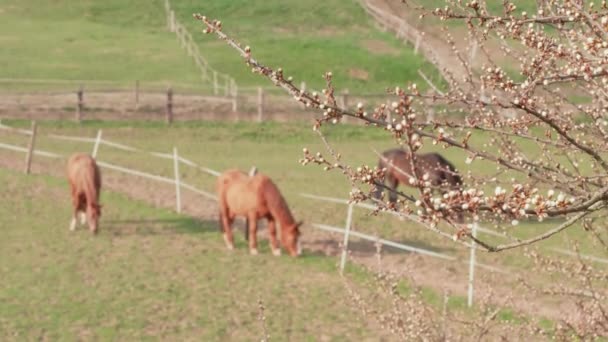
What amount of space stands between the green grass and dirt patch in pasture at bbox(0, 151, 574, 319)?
2.32 ft

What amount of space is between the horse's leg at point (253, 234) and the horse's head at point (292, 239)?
16.3 inches

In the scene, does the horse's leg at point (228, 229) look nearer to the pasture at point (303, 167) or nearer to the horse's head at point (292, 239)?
the horse's head at point (292, 239)

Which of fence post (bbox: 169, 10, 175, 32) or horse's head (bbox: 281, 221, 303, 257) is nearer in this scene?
horse's head (bbox: 281, 221, 303, 257)

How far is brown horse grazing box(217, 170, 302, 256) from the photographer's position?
1240 cm

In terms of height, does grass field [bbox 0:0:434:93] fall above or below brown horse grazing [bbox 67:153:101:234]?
above

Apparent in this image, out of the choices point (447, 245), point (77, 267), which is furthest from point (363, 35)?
point (77, 267)

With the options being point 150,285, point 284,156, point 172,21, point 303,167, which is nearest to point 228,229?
point 150,285

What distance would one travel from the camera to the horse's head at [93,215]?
12.9 m

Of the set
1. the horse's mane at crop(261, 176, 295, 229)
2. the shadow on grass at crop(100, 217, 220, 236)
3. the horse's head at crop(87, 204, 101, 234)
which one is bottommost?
the shadow on grass at crop(100, 217, 220, 236)

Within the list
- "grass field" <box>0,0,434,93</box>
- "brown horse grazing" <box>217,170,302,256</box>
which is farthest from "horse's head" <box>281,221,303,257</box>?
"grass field" <box>0,0,434,93</box>

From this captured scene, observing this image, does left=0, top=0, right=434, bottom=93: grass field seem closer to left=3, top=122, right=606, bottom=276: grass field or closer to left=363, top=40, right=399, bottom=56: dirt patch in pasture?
left=363, top=40, right=399, bottom=56: dirt patch in pasture

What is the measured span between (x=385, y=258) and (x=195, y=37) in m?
28.0

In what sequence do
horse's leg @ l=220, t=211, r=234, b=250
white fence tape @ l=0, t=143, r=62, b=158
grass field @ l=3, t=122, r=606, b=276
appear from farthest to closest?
white fence tape @ l=0, t=143, r=62, b=158
grass field @ l=3, t=122, r=606, b=276
horse's leg @ l=220, t=211, r=234, b=250

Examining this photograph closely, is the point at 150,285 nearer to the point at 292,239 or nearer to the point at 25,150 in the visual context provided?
the point at 292,239
